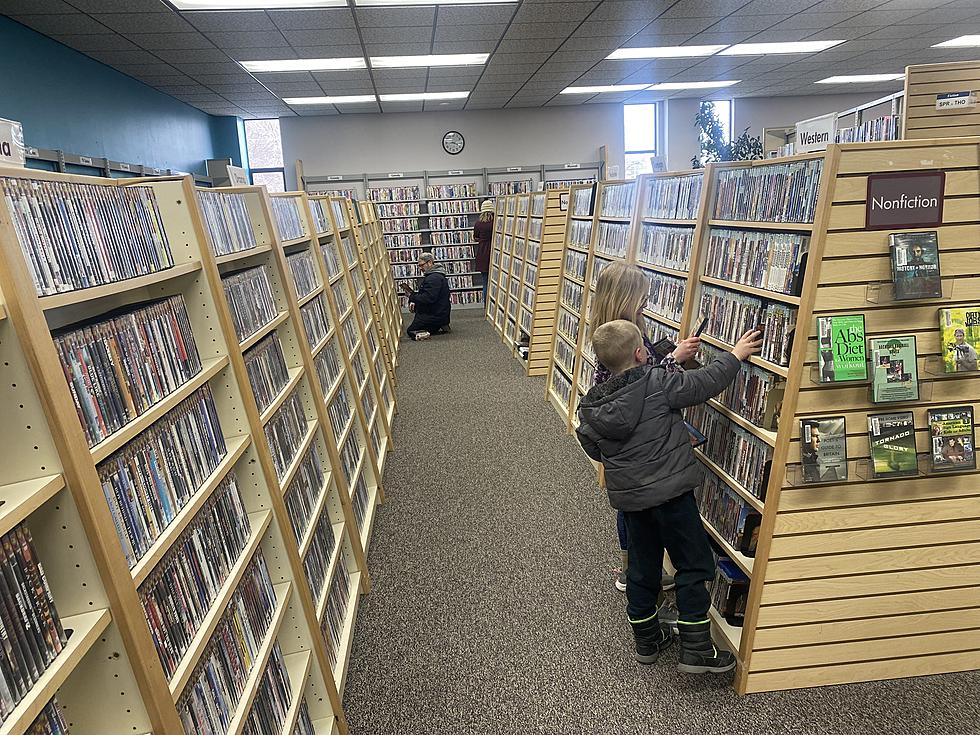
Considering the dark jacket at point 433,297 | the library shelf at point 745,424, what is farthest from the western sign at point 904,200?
the dark jacket at point 433,297

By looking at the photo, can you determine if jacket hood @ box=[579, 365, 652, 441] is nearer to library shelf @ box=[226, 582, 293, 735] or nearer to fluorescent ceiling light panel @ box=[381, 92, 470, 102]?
library shelf @ box=[226, 582, 293, 735]

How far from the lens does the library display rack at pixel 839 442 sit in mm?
2135

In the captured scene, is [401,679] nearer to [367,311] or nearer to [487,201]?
[367,311]

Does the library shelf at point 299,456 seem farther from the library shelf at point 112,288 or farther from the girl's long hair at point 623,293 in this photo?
the girl's long hair at point 623,293

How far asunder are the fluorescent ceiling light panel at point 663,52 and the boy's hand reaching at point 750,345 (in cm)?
703

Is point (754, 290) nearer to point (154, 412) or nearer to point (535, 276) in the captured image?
point (154, 412)

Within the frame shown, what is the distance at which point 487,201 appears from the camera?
1158 centimetres

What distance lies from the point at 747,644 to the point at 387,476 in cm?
277

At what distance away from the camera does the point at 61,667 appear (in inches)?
41.7

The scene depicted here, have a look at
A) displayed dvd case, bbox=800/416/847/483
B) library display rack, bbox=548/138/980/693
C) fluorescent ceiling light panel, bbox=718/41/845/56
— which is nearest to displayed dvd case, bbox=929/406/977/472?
library display rack, bbox=548/138/980/693

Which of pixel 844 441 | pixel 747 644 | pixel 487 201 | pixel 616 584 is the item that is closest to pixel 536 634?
pixel 616 584

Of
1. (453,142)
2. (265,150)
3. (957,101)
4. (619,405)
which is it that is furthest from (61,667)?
(265,150)

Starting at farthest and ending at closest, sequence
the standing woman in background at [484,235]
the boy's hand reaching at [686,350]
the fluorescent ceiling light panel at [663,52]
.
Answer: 1. the standing woman in background at [484,235]
2. the fluorescent ceiling light panel at [663,52]
3. the boy's hand reaching at [686,350]

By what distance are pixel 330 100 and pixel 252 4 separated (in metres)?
5.08
